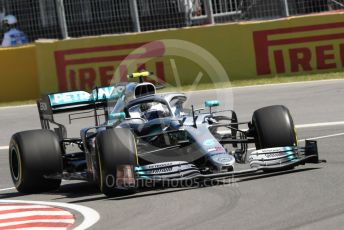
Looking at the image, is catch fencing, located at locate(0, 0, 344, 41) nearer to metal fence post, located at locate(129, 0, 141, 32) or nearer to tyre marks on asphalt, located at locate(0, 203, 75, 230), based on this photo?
metal fence post, located at locate(129, 0, 141, 32)

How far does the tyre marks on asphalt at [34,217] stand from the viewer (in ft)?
28.6

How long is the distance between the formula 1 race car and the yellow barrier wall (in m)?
9.18

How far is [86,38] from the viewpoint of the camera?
820 inches

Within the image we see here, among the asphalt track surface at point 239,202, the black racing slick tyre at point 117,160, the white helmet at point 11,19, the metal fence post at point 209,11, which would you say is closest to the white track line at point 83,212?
the asphalt track surface at point 239,202

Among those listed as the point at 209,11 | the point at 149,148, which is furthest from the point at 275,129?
the point at 209,11

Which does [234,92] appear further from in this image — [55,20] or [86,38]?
[55,20]

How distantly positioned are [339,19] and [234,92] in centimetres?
278

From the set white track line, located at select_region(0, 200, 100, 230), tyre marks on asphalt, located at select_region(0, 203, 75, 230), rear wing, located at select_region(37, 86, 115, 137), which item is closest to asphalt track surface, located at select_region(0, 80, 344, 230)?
white track line, located at select_region(0, 200, 100, 230)

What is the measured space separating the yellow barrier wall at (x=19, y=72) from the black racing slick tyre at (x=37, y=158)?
1005 centimetres

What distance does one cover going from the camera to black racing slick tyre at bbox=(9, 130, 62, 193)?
36.1 feet

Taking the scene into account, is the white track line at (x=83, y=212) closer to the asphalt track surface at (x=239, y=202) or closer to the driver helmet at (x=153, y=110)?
the asphalt track surface at (x=239, y=202)

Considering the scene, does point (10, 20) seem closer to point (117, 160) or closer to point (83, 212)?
point (117, 160)

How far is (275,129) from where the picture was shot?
35.0 feet

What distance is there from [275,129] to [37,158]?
112 inches
